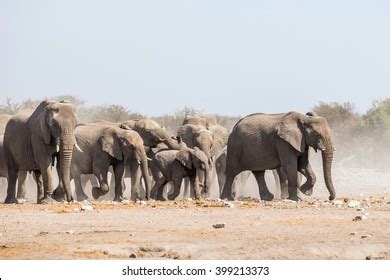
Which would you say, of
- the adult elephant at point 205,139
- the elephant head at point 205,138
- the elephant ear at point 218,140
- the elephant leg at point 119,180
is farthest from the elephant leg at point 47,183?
the elephant ear at point 218,140

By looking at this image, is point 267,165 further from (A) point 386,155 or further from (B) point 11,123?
(A) point 386,155

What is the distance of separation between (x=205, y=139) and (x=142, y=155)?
4.96m

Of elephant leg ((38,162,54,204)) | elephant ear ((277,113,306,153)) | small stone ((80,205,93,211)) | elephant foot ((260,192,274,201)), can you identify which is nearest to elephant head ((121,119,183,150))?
elephant foot ((260,192,274,201))

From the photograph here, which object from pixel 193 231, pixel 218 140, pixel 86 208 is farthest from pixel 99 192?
pixel 193 231

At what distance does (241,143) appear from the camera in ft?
94.0

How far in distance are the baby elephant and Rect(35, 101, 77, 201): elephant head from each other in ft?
14.2

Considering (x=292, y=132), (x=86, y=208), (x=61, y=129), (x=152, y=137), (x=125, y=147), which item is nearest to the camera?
(x=86, y=208)

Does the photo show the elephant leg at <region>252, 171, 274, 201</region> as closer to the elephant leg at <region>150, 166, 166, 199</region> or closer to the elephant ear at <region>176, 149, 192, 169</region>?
the elephant ear at <region>176, 149, 192, 169</region>

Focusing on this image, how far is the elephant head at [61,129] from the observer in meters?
24.5

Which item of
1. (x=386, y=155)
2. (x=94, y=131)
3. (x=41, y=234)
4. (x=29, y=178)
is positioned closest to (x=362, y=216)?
(x=41, y=234)

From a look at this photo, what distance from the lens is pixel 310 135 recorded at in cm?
2725

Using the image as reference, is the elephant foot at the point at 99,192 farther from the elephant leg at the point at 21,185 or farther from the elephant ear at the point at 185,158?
the elephant leg at the point at 21,185

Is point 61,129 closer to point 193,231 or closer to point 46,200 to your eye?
point 46,200
